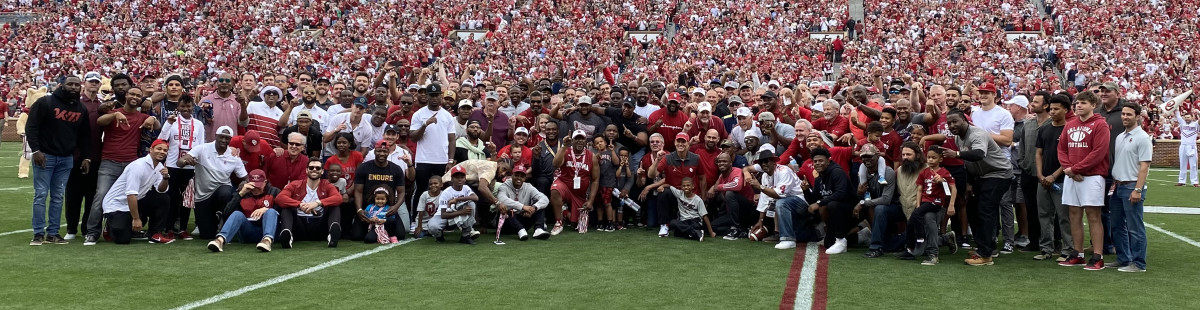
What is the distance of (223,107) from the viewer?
37.1ft

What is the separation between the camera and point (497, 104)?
12680 mm

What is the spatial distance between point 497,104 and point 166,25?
106ft

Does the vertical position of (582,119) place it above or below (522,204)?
above

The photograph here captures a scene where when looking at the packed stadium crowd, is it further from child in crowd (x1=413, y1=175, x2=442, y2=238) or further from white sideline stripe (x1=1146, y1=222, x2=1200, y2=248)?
white sideline stripe (x1=1146, y1=222, x2=1200, y2=248)

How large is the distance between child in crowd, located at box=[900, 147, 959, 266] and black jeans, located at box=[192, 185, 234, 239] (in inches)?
269

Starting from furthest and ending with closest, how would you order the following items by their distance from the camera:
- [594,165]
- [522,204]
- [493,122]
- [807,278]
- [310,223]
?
[493,122] → [594,165] → [522,204] → [310,223] → [807,278]

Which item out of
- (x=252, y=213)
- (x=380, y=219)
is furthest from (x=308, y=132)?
(x=380, y=219)

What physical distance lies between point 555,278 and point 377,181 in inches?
129

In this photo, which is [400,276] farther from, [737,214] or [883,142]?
[883,142]

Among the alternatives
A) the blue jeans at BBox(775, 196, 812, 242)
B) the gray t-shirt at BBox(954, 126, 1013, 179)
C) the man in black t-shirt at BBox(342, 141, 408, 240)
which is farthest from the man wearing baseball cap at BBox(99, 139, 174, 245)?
the gray t-shirt at BBox(954, 126, 1013, 179)

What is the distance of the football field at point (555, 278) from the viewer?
287 inches

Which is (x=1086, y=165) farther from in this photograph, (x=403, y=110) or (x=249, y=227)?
(x=249, y=227)

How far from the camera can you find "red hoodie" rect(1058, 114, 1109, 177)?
879 cm

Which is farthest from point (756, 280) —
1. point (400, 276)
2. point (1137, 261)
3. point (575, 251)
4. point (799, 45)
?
point (799, 45)
